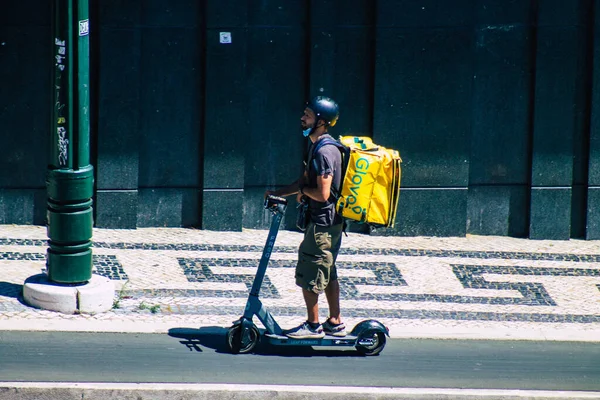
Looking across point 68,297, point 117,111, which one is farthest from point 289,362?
point 117,111

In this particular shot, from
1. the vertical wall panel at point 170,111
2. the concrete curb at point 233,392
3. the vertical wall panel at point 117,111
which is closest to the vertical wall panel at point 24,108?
the vertical wall panel at point 117,111

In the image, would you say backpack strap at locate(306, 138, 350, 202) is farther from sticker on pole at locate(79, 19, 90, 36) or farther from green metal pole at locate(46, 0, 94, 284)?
sticker on pole at locate(79, 19, 90, 36)

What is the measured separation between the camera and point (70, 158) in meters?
8.64

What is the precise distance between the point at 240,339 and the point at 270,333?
9.4 inches

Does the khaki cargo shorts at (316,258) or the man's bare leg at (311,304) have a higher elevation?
the khaki cargo shorts at (316,258)

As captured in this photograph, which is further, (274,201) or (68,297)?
(68,297)

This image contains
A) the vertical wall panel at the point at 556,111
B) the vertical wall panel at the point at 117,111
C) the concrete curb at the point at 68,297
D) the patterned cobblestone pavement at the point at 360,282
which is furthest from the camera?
the vertical wall panel at the point at 556,111

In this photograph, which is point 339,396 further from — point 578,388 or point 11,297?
point 11,297

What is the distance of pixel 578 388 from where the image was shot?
755cm

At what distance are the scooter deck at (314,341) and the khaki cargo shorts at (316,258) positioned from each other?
40cm

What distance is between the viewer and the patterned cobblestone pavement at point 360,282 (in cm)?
878

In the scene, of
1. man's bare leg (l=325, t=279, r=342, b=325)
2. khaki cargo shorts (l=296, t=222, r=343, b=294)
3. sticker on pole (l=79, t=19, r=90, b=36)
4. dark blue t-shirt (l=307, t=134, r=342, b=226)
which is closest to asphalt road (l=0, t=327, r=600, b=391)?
man's bare leg (l=325, t=279, r=342, b=325)

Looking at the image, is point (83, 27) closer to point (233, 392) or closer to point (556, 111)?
point (233, 392)

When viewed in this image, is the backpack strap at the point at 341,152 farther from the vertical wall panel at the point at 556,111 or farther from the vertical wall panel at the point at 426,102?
the vertical wall panel at the point at 556,111
